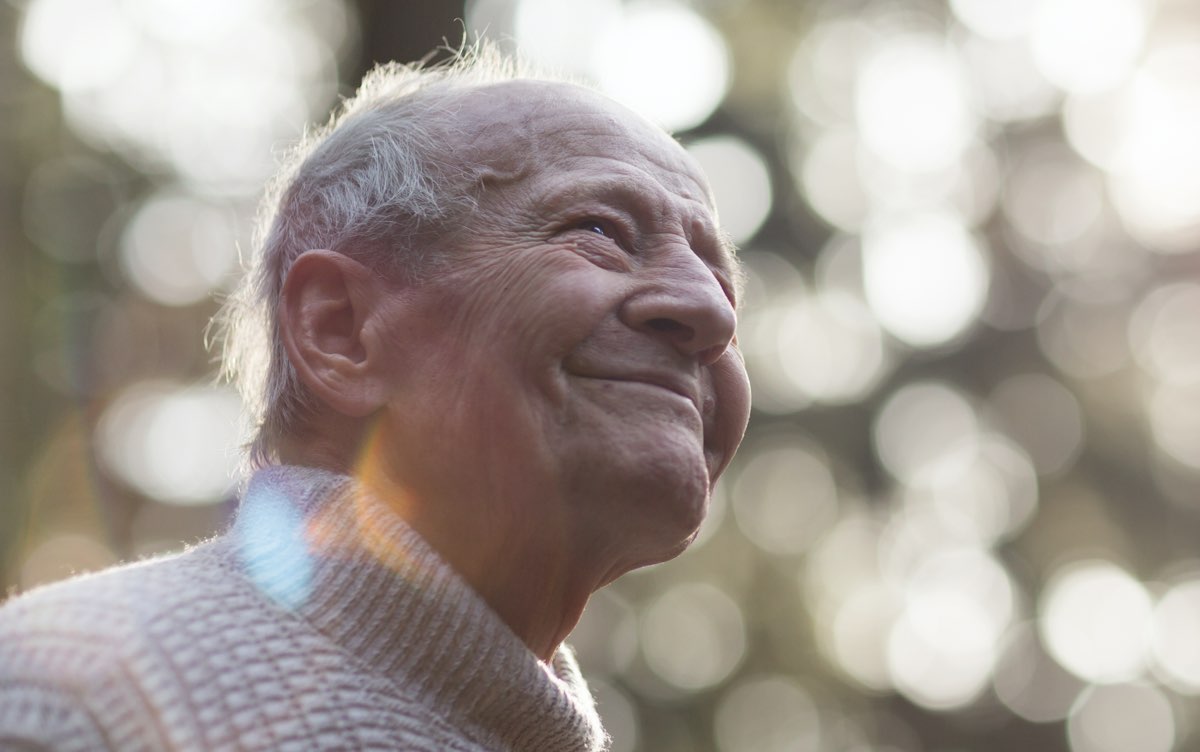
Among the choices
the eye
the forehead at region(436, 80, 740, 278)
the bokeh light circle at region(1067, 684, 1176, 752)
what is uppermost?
the forehead at region(436, 80, 740, 278)

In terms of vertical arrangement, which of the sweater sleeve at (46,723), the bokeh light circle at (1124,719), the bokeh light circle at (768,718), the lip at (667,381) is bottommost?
→ the bokeh light circle at (1124,719)

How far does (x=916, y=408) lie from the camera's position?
15.1m

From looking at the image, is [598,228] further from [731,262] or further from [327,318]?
[327,318]

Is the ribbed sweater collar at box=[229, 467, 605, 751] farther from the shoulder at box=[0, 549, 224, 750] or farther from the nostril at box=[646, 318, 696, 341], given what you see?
the nostril at box=[646, 318, 696, 341]

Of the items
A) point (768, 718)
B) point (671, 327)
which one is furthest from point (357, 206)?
point (768, 718)

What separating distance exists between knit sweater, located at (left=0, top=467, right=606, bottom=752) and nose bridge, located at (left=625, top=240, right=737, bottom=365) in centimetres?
54

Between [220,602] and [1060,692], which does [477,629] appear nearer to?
[220,602]

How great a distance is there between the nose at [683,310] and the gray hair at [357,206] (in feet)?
1.19

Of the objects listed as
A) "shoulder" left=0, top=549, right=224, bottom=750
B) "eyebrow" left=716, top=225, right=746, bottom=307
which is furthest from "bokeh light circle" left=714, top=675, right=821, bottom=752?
"shoulder" left=0, top=549, right=224, bottom=750

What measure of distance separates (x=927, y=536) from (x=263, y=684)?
1465 cm

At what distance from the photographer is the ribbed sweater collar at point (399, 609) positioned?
6.16 feet

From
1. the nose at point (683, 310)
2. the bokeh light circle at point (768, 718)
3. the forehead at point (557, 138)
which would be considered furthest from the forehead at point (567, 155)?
the bokeh light circle at point (768, 718)

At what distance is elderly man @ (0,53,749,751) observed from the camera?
175cm

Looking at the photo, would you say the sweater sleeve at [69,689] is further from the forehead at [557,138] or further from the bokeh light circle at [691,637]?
the bokeh light circle at [691,637]
